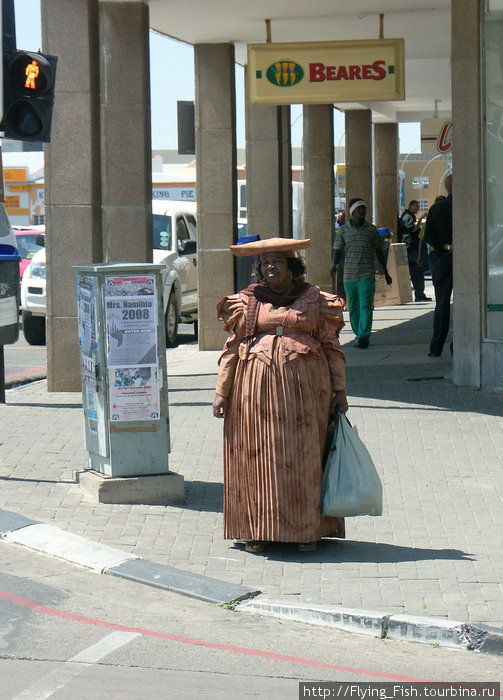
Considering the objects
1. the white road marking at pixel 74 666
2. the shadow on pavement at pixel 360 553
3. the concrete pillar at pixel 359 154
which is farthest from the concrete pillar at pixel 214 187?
the concrete pillar at pixel 359 154

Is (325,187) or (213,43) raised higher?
(213,43)

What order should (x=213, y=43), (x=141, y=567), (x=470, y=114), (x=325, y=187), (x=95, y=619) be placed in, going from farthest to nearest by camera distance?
1. (x=325, y=187)
2. (x=213, y=43)
3. (x=470, y=114)
4. (x=141, y=567)
5. (x=95, y=619)

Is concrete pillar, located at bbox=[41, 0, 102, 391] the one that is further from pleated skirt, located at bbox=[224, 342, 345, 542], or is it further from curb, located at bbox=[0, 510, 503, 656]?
pleated skirt, located at bbox=[224, 342, 345, 542]

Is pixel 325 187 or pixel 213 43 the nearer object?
pixel 213 43

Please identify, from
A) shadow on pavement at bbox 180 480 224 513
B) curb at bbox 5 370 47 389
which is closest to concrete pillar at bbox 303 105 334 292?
curb at bbox 5 370 47 389

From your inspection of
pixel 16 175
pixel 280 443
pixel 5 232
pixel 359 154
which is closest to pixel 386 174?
pixel 359 154

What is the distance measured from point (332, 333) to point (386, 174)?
103 ft

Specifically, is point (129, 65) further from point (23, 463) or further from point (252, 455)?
point (252, 455)

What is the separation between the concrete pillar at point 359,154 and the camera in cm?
3098

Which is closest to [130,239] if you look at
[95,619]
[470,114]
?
[470,114]

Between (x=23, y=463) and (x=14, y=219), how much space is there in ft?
152

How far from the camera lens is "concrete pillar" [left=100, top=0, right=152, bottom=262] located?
45.7ft

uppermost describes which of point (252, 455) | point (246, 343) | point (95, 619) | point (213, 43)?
point (213, 43)

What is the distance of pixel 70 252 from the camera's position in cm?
1238
